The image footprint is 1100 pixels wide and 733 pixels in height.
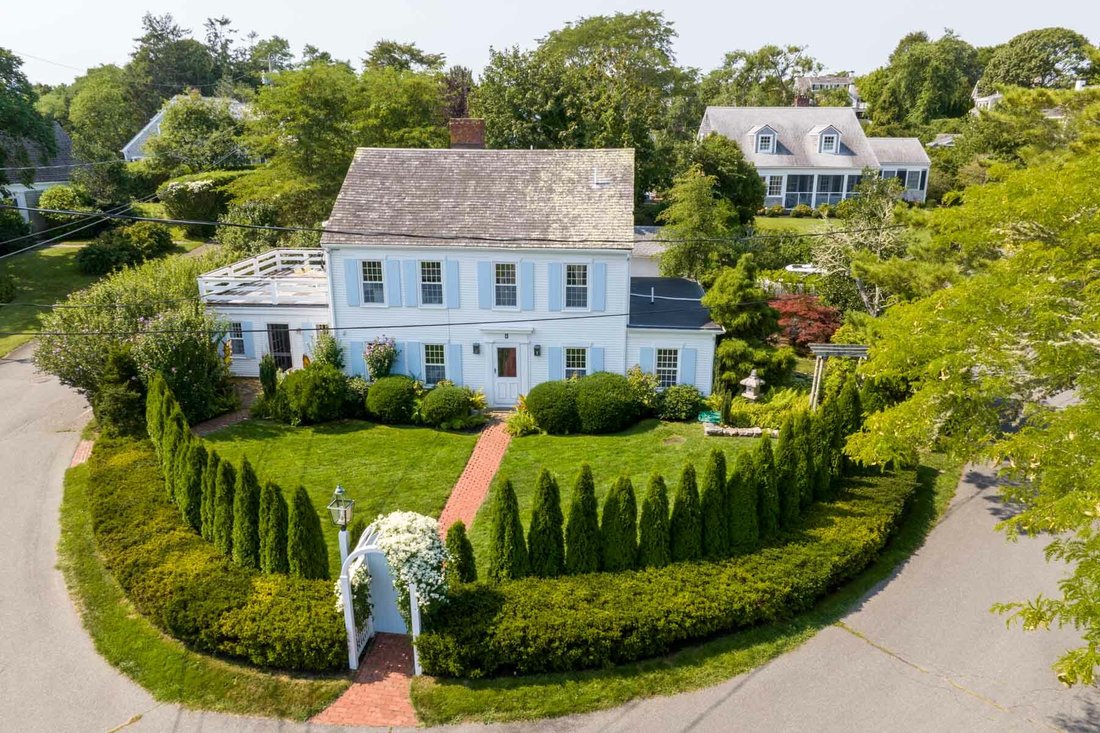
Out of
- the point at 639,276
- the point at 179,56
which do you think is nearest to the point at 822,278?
the point at 639,276

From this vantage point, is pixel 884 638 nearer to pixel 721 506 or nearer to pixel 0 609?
pixel 721 506

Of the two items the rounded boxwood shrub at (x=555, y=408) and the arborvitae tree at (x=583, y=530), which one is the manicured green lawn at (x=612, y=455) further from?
the arborvitae tree at (x=583, y=530)

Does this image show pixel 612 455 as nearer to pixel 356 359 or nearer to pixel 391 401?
pixel 391 401

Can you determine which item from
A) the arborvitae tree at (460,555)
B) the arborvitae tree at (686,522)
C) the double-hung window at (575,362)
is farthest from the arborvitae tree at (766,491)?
the double-hung window at (575,362)

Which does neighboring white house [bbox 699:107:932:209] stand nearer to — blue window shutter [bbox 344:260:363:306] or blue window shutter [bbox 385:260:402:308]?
blue window shutter [bbox 385:260:402:308]

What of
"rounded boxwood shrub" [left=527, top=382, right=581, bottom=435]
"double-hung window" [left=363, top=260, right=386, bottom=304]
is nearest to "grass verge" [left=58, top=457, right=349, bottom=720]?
"rounded boxwood shrub" [left=527, top=382, right=581, bottom=435]
